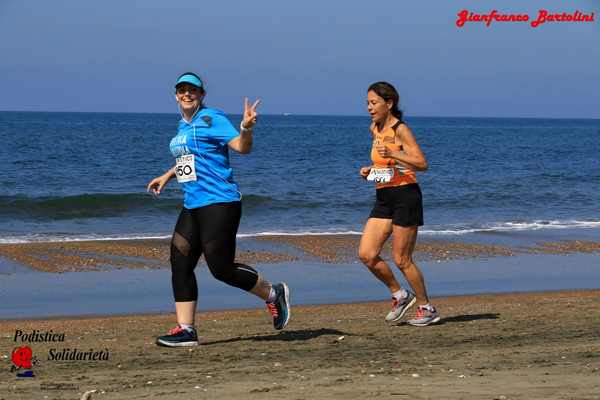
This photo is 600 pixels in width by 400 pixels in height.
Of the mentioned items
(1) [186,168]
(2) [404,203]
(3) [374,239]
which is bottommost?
(3) [374,239]

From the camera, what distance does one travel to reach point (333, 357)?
6.50 metres

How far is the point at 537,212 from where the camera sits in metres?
23.0

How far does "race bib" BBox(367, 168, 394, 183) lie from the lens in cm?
774

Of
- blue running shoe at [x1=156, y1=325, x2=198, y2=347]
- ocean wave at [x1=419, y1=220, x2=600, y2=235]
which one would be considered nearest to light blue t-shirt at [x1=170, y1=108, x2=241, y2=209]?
blue running shoe at [x1=156, y1=325, x2=198, y2=347]

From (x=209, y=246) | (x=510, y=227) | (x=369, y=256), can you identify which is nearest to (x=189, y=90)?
(x=209, y=246)

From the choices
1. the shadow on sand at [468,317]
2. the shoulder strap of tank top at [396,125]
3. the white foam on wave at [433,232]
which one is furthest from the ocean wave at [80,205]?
the shoulder strap of tank top at [396,125]

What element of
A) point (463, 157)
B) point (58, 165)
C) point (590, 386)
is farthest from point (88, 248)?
point (463, 157)

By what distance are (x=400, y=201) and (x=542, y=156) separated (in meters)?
43.8

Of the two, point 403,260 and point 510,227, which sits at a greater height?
point 403,260

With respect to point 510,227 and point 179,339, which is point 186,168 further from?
point 510,227

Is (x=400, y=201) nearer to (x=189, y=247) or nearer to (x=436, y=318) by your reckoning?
(x=436, y=318)

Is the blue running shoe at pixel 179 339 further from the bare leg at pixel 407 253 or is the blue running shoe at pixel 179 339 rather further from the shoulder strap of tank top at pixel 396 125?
the shoulder strap of tank top at pixel 396 125

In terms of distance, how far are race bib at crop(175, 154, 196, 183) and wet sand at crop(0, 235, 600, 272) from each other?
6.18 m

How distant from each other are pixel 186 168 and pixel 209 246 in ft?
1.67
